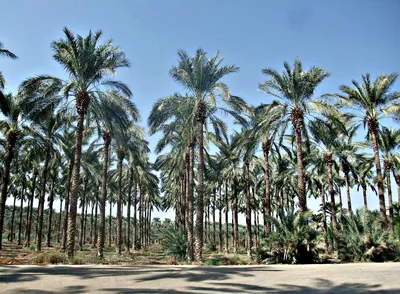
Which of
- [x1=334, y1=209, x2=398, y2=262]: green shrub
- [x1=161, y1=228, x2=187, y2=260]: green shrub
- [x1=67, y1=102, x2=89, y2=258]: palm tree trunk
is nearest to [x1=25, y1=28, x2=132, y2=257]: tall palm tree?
[x1=67, y1=102, x2=89, y2=258]: palm tree trunk

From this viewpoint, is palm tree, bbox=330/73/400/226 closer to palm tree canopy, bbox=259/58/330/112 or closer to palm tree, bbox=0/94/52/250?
palm tree canopy, bbox=259/58/330/112

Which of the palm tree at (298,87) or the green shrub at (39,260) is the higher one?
the palm tree at (298,87)

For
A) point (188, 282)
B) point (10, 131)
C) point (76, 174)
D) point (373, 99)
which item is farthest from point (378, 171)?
point (10, 131)

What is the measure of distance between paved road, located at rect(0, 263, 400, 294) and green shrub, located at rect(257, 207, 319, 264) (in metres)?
8.44

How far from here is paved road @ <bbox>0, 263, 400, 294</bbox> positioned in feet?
22.5

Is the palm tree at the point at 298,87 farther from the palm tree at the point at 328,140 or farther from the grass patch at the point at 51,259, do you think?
the grass patch at the point at 51,259

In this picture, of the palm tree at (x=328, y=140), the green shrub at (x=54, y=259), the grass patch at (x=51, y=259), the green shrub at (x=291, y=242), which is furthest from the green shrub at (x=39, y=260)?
the palm tree at (x=328, y=140)

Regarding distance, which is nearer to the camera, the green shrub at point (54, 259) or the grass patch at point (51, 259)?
the grass patch at point (51, 259)

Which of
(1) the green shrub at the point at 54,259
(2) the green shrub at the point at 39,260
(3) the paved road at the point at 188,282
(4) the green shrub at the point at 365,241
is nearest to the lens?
(3) the paved road at the point at 188,282

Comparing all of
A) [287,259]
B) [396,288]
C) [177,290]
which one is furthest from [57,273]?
[287,259]

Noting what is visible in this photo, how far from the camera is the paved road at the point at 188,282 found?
6.87 meters

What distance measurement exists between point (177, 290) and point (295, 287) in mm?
2529

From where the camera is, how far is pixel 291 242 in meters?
17.4

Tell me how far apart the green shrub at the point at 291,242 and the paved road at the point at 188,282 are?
8.44 metres
